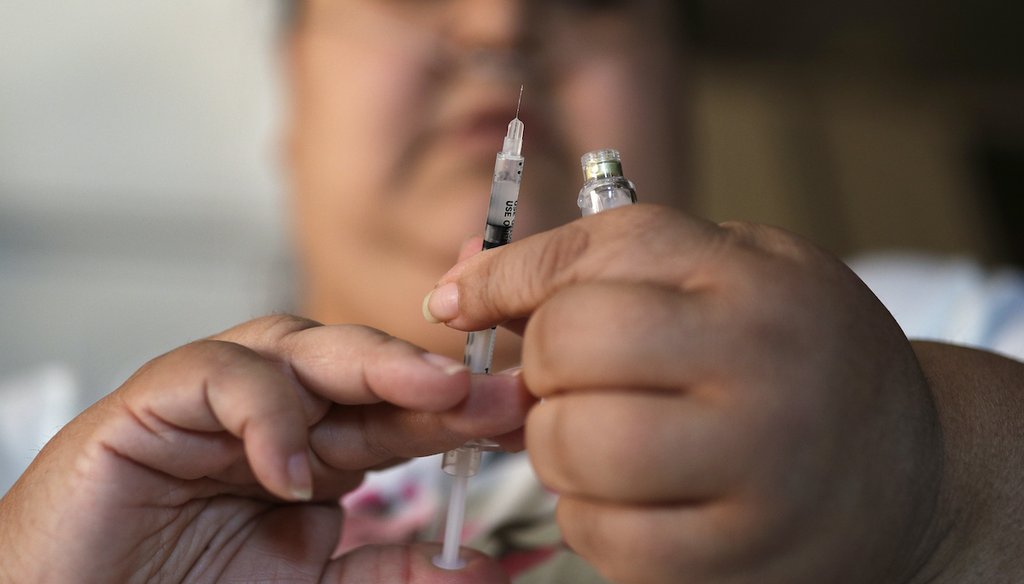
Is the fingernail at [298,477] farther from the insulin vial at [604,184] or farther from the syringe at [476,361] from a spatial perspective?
the insulin vial at [604,184]

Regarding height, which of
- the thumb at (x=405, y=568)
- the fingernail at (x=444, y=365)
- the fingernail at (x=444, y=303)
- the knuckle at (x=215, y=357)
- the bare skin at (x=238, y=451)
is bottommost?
the thumb at (x=405, y=568)

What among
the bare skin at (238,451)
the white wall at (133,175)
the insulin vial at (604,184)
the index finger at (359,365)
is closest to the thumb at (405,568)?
the bare skin at (238,451)

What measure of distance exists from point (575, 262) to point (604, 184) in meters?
0.07

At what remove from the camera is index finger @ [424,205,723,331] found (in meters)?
0.43

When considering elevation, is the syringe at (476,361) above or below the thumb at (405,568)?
above

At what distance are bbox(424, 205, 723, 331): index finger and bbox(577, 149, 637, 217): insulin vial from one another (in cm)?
4

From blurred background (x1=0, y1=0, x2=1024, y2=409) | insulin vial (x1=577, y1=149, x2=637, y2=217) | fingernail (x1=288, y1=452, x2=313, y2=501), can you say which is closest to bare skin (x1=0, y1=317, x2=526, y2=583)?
fingernail (x1=288, y1=452, x2=313, y2=501)

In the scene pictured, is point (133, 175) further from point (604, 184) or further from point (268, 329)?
point (604, 184)

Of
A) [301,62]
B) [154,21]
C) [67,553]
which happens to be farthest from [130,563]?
[154,21]

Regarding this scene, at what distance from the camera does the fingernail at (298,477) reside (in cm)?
46

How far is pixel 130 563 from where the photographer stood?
1.77 ft

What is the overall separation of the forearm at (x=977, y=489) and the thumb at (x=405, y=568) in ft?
0.91

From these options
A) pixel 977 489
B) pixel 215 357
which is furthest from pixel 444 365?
pixel 977 489

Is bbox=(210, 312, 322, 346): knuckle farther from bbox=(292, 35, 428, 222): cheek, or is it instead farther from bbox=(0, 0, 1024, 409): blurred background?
bbox=(0, 0, 1024, 409): blurred background
